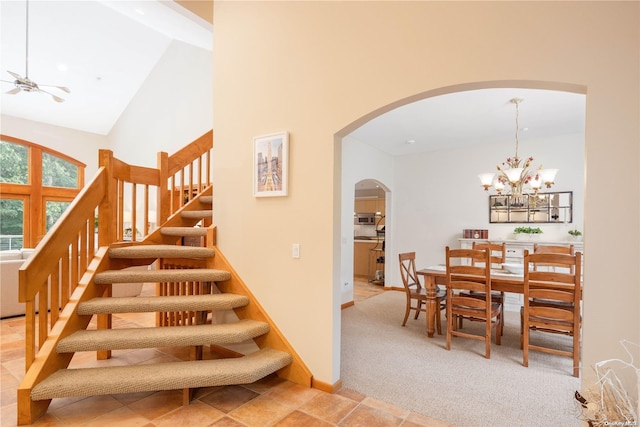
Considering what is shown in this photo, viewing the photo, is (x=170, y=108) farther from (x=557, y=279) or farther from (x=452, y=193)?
(x=557, y=279)

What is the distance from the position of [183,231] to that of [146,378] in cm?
164

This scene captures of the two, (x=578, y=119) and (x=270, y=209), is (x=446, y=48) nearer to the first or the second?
(x=270, y=209)

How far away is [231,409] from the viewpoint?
2371 millimetres

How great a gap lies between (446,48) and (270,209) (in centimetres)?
184

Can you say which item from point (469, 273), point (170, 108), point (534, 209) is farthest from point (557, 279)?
point (170, 108)

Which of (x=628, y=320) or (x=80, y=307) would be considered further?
(x=80, y=307)

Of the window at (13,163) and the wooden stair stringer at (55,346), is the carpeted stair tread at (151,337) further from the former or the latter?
the window at (13,163)

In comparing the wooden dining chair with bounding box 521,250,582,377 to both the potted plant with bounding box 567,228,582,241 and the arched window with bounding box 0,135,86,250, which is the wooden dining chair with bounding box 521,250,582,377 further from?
the arched window with bounding box 0,135,86,250

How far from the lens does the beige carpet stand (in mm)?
2387

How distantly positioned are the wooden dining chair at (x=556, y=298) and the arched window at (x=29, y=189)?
32.5ft

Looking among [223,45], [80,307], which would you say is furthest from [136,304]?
[223,45]

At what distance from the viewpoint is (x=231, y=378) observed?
2.38 m

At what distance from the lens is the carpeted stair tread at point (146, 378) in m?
2.14

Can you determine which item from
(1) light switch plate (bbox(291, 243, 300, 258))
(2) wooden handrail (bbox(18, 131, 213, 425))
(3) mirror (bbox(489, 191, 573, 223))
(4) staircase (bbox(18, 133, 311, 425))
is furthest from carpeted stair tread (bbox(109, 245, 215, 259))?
(3) mirror (bbox(489, 191, 573, 223))
